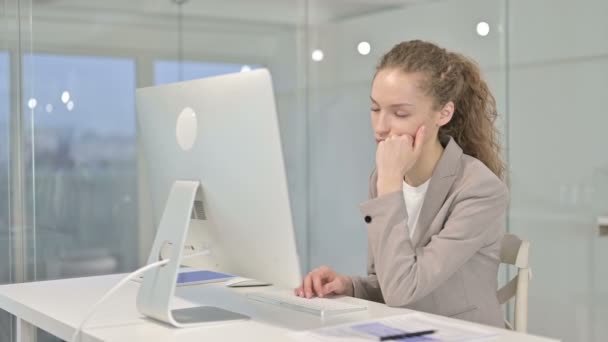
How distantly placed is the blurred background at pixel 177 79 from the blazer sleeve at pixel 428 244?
1.49m

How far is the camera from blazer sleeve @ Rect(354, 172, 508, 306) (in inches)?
74.8

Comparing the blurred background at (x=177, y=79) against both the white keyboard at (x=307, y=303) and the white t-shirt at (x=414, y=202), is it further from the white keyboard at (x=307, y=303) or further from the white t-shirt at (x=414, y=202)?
the white keyboard at (x=307, y=303)

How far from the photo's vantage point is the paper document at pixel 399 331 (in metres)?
1.60

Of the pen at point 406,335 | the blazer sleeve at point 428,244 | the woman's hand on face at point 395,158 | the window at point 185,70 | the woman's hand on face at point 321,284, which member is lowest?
the pen at point 406,335

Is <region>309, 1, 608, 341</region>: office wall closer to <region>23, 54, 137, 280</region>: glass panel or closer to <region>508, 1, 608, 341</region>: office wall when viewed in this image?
<region>508, 1, 608, 341</region>: office wall

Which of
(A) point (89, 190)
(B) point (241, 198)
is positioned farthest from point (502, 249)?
(A) point (89, 190)

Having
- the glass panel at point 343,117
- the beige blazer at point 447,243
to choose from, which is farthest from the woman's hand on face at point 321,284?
the glass panel at point 343,117

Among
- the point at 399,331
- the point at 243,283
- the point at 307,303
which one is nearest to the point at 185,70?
the point at 243,283

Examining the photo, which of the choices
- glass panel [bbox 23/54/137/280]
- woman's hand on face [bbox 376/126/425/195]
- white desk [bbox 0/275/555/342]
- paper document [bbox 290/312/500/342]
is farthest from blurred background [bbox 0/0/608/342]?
paper document [bbox 290/312/500/342]

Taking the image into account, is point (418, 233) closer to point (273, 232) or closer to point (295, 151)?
point (273, 232)

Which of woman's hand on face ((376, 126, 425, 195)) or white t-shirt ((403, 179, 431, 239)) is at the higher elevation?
woman's hand on face ((376, 126, 425, 195))

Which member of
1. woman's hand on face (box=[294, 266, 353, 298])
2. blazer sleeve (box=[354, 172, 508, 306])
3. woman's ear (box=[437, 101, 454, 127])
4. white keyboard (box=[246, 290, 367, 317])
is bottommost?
white keyboard (box=[246, 290, 367, 317])

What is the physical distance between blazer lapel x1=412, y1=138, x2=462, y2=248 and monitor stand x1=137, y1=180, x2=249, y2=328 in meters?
0.51

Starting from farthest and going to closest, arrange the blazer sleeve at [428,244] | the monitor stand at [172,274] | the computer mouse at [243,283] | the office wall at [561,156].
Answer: the office wall at [561,156] < the computer mouse at [243,283] < the blazer sleeve at [428,244] < the monitor stand at [172,274]
